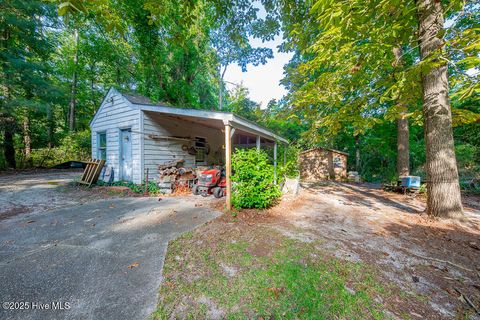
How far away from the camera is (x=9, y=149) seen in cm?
1118

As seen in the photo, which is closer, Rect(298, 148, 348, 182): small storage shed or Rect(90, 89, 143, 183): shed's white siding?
Rect(90, 89, 143, 183): shed's white siding

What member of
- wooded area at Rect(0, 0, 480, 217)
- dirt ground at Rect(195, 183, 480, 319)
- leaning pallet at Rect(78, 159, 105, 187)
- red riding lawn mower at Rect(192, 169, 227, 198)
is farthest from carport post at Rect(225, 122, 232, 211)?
leaning pallet at Rect(78, 159, 105, 187)

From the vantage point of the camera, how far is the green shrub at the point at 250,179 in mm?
4270

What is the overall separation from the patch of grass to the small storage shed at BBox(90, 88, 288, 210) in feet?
11.7

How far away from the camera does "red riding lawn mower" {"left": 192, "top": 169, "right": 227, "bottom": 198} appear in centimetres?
576

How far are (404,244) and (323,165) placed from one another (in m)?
10.8

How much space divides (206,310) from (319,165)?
13.2 m

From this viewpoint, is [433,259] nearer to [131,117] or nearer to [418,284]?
[418,284]

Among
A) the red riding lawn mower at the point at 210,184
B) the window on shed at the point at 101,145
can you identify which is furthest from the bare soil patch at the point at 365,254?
the window on shed at the point at 101,145

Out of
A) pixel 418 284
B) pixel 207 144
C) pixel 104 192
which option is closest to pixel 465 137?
pixel 418 284

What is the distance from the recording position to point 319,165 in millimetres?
13188

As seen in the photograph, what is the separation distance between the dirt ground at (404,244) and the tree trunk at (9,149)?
1577cm

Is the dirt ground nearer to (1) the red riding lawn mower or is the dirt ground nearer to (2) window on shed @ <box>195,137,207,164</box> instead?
(1) the red riding lawn mower

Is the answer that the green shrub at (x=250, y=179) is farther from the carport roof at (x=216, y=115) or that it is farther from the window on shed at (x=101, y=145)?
the window on shed at (x=101, y=145)
